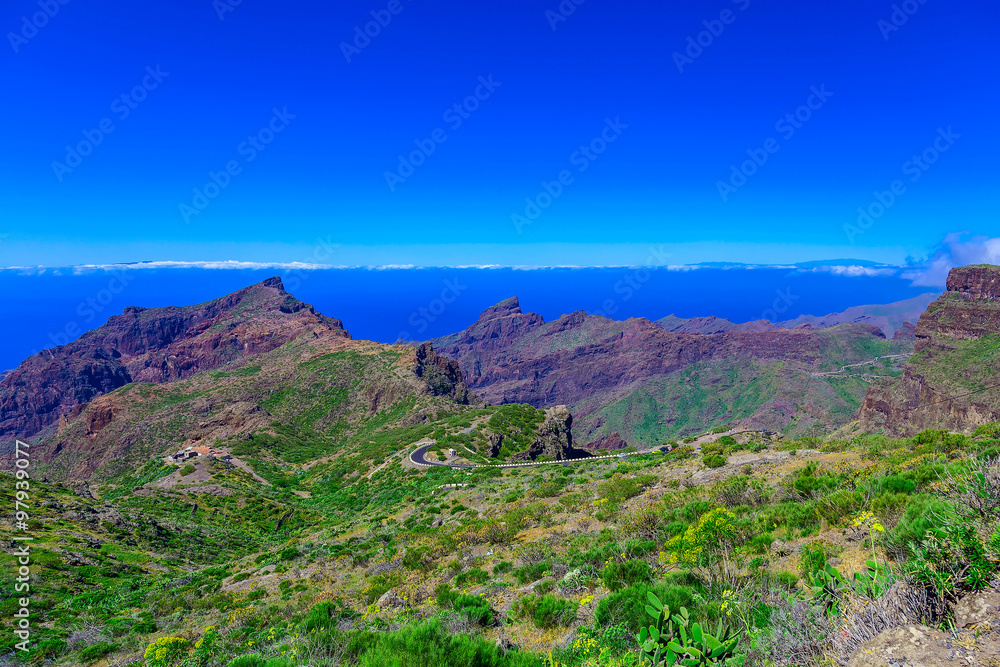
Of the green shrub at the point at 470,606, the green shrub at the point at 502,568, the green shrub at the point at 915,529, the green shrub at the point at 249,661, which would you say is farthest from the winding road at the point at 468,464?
the green shrub at the point at 249,661

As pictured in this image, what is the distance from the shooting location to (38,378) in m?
173

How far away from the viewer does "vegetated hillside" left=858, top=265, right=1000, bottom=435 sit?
83812mm

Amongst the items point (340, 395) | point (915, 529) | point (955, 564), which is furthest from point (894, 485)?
point (340, 395)

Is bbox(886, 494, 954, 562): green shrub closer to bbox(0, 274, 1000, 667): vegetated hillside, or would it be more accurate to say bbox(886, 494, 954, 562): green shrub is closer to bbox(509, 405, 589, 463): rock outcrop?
bbox(0, 274, 1000, 667): vegetated hillside

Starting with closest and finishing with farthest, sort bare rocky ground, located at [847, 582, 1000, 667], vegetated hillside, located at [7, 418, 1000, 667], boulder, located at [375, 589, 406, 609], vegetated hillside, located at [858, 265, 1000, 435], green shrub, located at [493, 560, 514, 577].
Answer: bare rocky ground, located at [847, 582, 1000, 667] → vegetated hillside, located at [7, 418, 1000, 667] → boulder, located at [375, 589, 406, 609] → green shrub, located at [493, 560, 514, 577] → vegetated hillside, located at [858, 265, 1000, 435]

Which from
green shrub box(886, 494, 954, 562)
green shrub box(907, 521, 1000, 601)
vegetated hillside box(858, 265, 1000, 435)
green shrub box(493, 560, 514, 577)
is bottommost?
vegetated hillside box(858, 265, 1000, 435)

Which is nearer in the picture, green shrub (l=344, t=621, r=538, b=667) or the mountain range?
green shrub (l=344, t=621, r=538, b=667)

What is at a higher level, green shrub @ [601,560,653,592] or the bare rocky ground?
the bare rocky ground

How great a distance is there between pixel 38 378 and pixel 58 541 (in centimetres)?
21793

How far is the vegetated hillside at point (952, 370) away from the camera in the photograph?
83.8 meters

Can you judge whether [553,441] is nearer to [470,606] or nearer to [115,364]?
[470,606]

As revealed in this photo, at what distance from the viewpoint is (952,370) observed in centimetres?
9556

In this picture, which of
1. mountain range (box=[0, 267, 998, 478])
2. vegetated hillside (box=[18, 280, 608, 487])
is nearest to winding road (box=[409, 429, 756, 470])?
vegetated hillside (box=[18, 280, 608, 487])

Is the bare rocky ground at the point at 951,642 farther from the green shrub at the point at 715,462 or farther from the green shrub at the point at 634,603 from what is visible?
the green shrub at the point at 715,462
